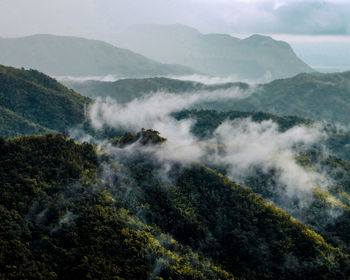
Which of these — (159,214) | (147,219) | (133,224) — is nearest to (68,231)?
(133,224)

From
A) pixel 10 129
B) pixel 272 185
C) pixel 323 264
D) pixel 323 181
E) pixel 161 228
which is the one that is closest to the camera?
pixel 323 264

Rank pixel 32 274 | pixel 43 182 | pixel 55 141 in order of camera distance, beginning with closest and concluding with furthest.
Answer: pixel 32 274 → pixel 43 182 → pixel 55 141

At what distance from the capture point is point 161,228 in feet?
207

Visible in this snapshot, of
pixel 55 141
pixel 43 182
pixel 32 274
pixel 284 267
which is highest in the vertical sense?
pixel 55 141

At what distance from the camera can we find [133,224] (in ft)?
183

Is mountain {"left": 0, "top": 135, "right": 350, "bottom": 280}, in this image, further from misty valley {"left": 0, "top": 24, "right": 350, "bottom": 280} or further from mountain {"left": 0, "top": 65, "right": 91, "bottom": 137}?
mountain {"left": 0, "top": 65, "right": 91, "bottom": 137}

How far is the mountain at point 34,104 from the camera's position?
148 m

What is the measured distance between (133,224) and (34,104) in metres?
128

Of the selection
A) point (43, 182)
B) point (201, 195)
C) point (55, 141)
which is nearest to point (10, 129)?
point (55, 141)

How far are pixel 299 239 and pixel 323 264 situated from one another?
5900mm

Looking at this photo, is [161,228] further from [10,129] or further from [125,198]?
[10,129]

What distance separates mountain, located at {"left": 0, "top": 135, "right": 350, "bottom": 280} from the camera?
153 feet

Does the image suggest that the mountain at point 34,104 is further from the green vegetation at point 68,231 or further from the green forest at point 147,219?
the green vegetation at point 68,231

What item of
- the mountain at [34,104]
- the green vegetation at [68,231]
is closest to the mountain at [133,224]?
the green vegetation at [68,231]
